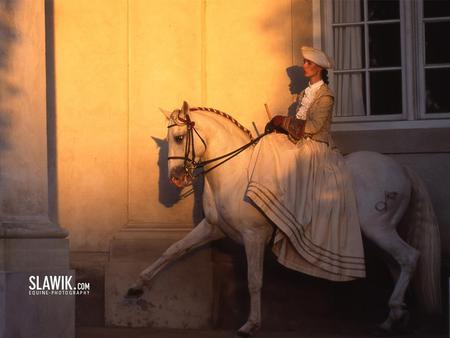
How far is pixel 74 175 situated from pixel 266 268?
234 cm

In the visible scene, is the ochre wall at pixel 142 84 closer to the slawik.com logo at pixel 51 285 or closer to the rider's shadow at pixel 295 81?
the rider's shadow at pixel 295 81

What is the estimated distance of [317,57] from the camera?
1041 centimetres

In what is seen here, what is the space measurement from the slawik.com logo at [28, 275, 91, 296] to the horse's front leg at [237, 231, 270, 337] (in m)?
1.67

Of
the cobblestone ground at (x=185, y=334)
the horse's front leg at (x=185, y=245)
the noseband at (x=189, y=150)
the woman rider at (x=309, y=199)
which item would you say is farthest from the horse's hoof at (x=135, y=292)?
the woman rider at (x=309, y=199)

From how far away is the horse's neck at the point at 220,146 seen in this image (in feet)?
33.5

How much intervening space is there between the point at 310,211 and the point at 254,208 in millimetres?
514

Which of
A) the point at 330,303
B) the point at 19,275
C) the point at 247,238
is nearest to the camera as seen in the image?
the point at 19,275

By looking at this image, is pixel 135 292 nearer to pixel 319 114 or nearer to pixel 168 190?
pixel 168 190

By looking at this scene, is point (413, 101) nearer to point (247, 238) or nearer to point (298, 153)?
point (298, 153)

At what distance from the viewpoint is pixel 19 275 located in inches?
351

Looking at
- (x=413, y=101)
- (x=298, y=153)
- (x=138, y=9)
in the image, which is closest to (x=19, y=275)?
Answer: (x=298, y=153)

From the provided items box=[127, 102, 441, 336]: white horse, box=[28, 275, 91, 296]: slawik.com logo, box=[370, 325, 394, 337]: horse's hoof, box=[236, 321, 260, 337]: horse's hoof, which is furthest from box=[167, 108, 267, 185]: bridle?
box=[370, 325, 394, 337]: horse's hoof

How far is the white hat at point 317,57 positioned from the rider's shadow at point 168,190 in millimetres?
1818

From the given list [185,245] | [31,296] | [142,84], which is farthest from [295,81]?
[31,296]
